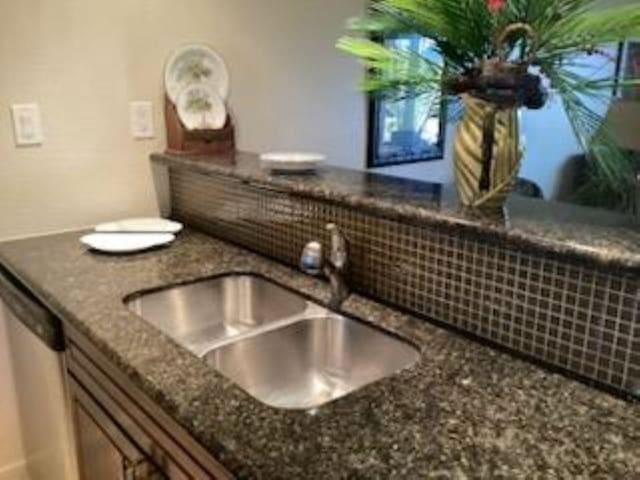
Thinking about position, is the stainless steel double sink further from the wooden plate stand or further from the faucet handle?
the wooden plate stand

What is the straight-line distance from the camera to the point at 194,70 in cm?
221

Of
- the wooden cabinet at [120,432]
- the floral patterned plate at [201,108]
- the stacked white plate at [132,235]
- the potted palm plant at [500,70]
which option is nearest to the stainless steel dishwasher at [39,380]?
the wooden cabinet at [120,432]

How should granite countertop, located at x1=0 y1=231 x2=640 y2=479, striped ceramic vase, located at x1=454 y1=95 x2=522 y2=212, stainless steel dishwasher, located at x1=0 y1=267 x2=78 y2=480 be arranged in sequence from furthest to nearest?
stainless steel dishwasher, located at x1=0 y1=267 x2=78 y2=480 → striped ceramic vase, located at x1=454 y1=95 x2=522 y2=212 → granite countertop, located at x1=0 y1=231 x2=640 y2=479

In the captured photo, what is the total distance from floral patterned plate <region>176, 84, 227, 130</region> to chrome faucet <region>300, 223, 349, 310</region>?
94 centimetres

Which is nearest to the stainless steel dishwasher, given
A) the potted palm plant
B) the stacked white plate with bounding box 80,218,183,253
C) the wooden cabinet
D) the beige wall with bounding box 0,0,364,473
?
the wooden cabinet

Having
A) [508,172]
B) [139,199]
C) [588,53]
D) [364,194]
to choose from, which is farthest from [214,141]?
[588,53]

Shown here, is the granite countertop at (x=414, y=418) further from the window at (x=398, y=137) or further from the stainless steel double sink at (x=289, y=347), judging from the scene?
the window at (x=398, y=137)

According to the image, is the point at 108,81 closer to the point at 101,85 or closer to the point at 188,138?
the point at 101,85

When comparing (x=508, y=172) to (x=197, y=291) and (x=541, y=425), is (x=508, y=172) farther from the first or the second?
(x=197, y=291)

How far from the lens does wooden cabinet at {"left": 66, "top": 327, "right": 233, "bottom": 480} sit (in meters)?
1.04

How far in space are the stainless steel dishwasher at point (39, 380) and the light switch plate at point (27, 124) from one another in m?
0.42

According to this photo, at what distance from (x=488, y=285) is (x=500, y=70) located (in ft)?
1.37

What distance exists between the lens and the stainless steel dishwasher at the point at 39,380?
1548 mm

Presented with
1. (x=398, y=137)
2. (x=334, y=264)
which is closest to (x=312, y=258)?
(x=334, y=264)
